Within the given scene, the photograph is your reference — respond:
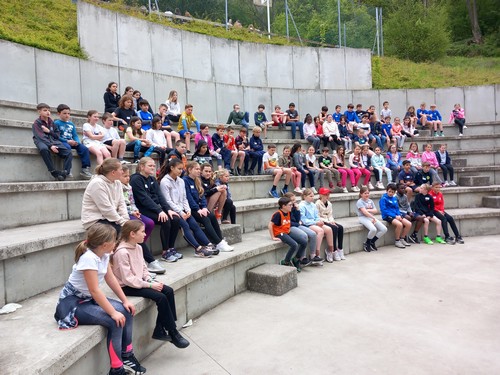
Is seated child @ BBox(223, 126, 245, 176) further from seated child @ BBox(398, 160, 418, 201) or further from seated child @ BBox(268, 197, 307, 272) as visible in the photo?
seated child @ BBox(398, 160, 418, 201)

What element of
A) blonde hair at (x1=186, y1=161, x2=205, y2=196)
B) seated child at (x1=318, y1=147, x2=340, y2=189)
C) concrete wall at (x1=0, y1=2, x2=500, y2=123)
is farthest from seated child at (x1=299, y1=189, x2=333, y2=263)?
concrete wall at (x1=0, y1=2, x2=500, y2=123)

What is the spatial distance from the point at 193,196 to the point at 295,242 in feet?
5.79

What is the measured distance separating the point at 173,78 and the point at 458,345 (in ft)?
34.8

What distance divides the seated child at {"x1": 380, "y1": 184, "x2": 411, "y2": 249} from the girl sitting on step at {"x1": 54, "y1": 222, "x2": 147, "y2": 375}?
6.61 m

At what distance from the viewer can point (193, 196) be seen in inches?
243

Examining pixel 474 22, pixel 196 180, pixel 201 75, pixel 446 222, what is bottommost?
pixel 446 222

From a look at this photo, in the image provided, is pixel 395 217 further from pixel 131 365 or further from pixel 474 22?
pixel 474 22

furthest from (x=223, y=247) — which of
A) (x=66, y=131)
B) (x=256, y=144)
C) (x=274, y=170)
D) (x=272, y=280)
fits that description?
(x=256, y=144)

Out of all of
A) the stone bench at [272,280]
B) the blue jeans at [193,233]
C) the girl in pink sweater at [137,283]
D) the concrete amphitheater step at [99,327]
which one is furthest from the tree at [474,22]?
the girl in pink sweater at [137,283]

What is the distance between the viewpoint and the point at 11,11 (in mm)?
11578

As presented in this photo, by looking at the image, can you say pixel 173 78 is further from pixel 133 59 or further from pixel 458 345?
pixel 458 345

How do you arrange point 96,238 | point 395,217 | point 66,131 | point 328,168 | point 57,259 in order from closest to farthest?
point 96,238 → point 57,259 → point 66,131 → point 395,217 → point 328,168

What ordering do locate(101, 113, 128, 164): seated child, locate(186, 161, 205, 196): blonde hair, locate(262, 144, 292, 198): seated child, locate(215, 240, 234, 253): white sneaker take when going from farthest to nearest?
locate(262, 144, 292, 198): seated child < locate(101, 113, 128, 164): seated child < locate(186, 161, 205, 196): blonde hair < locate(215, 240, 234, 253): white sneaker

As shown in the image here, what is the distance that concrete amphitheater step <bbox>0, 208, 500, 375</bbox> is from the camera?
266 centimetres
